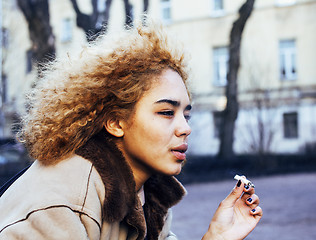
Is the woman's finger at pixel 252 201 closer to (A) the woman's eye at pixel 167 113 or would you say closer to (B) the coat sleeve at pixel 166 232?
(B) the coat sleeve at pixel 166 232

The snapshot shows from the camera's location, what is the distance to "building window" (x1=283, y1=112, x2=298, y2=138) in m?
21.2

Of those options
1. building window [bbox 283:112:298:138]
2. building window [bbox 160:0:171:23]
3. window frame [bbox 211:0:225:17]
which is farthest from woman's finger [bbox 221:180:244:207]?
building window [bbox 160:0:171:23]

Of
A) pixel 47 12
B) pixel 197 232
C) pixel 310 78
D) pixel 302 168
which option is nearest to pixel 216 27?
pixel 310 78

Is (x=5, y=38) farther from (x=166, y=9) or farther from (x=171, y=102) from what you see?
(x=171, y=102)

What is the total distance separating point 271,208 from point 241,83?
1360 cm

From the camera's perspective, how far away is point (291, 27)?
21.5 m

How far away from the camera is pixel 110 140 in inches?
80.0

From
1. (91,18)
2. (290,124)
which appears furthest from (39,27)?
(290,124)

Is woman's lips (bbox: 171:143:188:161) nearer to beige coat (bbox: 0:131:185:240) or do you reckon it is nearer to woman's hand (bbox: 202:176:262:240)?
beige coat (bbox: 0:131:185:240)

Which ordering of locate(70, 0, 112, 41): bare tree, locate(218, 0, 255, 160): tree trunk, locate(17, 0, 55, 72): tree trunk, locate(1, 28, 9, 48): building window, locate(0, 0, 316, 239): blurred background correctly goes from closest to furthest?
locate(17, 0, 55, 72): tree trunk, locate(70, 0, 112, 41): bare tree, locate(218, 0, 255, 160): tree trunk, locate(0, 0, 316, 239): blurred background, locate(1, 28, 9, 48): building window

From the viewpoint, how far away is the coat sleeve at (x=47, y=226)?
1.56 meters

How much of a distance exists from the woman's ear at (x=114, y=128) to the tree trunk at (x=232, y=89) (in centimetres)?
971

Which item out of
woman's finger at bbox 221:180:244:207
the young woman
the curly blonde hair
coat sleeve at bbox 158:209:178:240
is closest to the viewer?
the young woman

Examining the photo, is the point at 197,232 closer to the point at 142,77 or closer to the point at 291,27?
the point at 142,77
